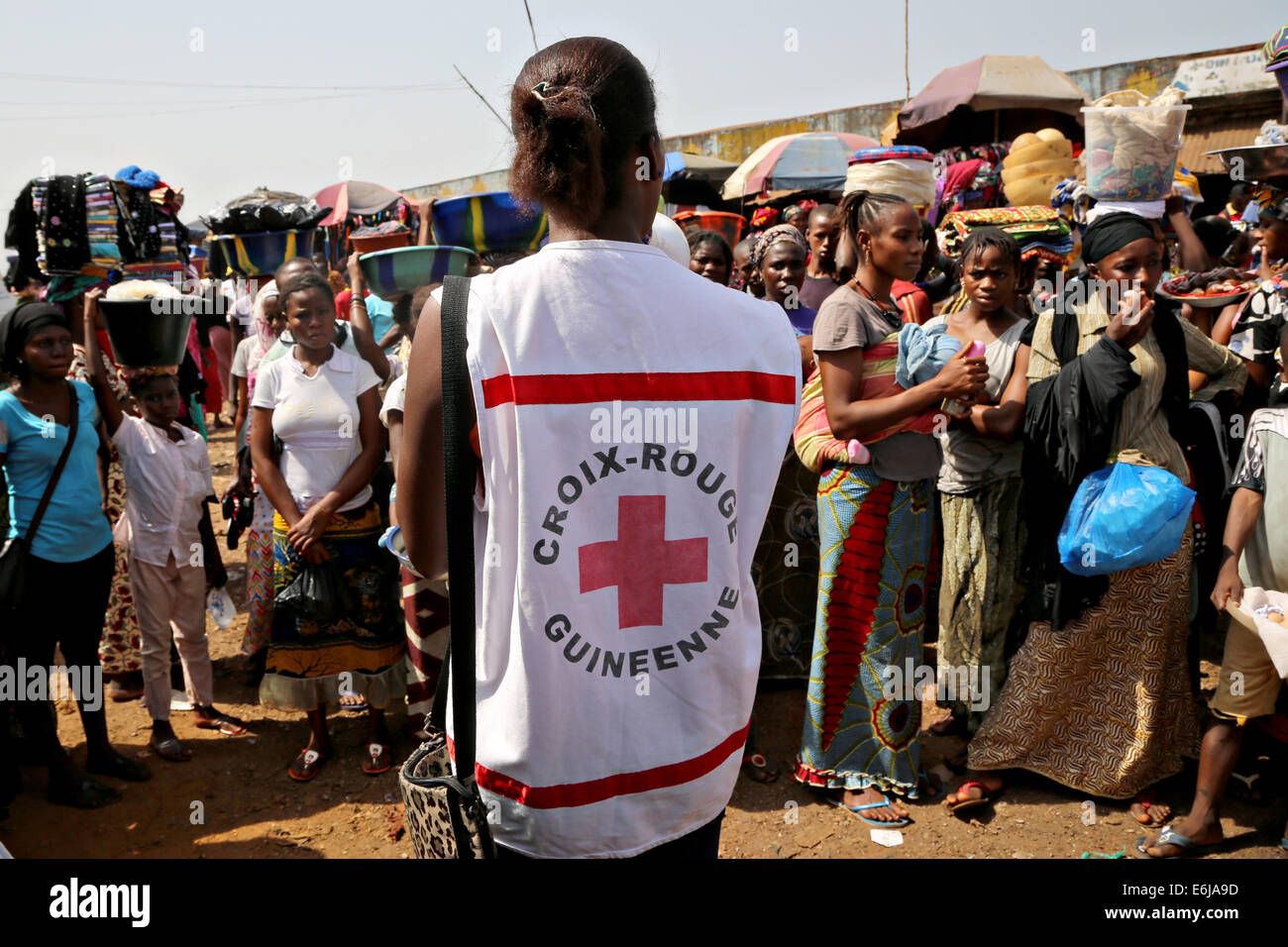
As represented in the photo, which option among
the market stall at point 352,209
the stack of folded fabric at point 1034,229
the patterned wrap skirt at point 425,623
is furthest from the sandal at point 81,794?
the market stall at point 352,209

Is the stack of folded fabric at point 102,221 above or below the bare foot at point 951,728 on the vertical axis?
above

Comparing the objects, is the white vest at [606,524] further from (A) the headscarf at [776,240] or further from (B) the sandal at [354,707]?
(A) the headscarf at [776,240]

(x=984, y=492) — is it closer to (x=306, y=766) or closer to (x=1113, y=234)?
(x=1113, y=234)

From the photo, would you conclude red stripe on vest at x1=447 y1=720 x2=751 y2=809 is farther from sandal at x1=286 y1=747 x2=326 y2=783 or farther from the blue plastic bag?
sandal at x1=286 y1=747 x2=326 y2=783

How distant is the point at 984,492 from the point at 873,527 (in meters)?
0.72

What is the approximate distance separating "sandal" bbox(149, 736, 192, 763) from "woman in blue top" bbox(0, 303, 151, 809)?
0.95 ft

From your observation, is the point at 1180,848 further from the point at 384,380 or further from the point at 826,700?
the point at 384,380

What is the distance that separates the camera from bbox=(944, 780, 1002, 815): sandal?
11.9ft

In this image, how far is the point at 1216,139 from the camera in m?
10.5

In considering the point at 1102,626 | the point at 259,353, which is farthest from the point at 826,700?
the point at 259,353

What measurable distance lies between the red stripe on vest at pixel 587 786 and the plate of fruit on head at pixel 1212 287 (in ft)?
13.7

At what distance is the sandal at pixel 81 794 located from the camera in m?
3.84
